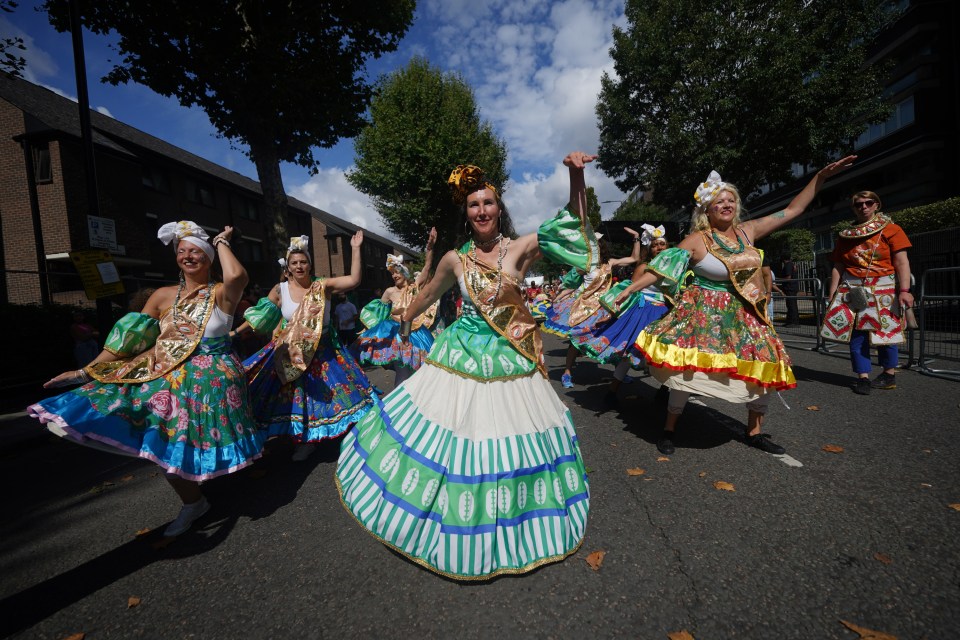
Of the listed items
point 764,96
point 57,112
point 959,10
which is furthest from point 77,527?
point 959,10

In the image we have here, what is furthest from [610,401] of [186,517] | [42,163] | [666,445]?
[42,163]

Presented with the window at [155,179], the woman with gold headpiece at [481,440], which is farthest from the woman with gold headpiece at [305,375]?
the window at [155,179]

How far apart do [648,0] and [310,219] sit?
2941cm

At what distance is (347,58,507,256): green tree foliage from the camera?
74.3 ft

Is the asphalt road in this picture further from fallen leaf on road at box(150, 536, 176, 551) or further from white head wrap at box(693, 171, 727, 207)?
white head wrap at box(693, 171, 727, 207)

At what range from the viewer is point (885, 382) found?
5375 mm

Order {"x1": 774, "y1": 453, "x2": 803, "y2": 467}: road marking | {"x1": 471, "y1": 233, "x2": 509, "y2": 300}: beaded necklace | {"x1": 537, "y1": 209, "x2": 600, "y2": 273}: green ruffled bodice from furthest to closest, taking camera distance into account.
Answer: {"x1": 774, "y1": 453, "x2": 803, "y2": 467}: road marking
{"x1": 471, "y1": 233, "x2": 509, "y2": 300}: beaded necklace
{"x1": 537, "y1": 209, "x2": 600, "y2": 273}: green ruffled bodice

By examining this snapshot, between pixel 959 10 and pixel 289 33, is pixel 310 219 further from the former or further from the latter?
pixel 959 10

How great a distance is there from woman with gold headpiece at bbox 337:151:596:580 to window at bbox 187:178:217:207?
2654cm

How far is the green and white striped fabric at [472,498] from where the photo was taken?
86.4 inches

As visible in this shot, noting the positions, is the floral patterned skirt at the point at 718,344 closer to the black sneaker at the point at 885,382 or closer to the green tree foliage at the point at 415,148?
the black sneaker at the point at 885,382

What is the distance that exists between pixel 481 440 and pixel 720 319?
2503 mm

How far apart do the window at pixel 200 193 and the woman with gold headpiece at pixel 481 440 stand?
26.5m

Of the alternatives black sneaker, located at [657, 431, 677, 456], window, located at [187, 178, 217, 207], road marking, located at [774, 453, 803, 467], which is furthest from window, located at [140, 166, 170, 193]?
road marking, located at [774, 453, 803, 467]
